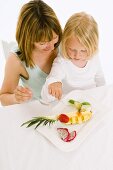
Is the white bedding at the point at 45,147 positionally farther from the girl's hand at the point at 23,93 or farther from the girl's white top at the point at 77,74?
the girl's white top at the point at 77,74

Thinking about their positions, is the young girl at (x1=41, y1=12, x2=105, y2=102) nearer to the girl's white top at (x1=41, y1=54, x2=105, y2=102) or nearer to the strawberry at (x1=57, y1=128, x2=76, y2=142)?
the girl's white top at (x1=41, y1=54, x2=105, y2=102)

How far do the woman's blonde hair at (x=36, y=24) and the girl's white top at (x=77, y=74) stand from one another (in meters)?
0.13

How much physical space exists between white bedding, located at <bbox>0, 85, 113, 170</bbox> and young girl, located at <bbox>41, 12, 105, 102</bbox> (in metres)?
0.12

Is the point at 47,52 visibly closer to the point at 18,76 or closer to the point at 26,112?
the point at 18,76

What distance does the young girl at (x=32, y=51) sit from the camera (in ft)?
4.55

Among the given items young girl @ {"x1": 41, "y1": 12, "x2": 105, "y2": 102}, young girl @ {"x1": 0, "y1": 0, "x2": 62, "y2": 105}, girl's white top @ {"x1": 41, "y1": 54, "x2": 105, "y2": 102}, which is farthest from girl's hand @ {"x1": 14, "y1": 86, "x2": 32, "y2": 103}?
girl's white top @ {"x1": 41, "y1": 54, "x2": 105, "y2": 102}

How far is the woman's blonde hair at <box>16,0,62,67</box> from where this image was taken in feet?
4.55

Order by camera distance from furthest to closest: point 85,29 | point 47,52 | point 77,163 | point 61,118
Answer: point 47,52, point 85,29, point 61,118, point 77,163

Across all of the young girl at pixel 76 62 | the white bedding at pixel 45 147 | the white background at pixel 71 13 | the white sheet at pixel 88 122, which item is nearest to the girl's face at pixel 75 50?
the young girl at pixel 76 62

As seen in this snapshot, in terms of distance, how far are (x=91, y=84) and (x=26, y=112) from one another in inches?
13.9

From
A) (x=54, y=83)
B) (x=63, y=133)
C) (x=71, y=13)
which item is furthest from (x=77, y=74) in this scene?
(x=71, y=13)

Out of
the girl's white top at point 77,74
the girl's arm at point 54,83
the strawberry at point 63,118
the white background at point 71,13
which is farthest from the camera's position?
the white background at point 71,13

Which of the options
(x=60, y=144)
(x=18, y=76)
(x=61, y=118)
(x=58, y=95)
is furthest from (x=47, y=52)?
(x=60, y=144)

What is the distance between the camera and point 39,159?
3.89 ft
